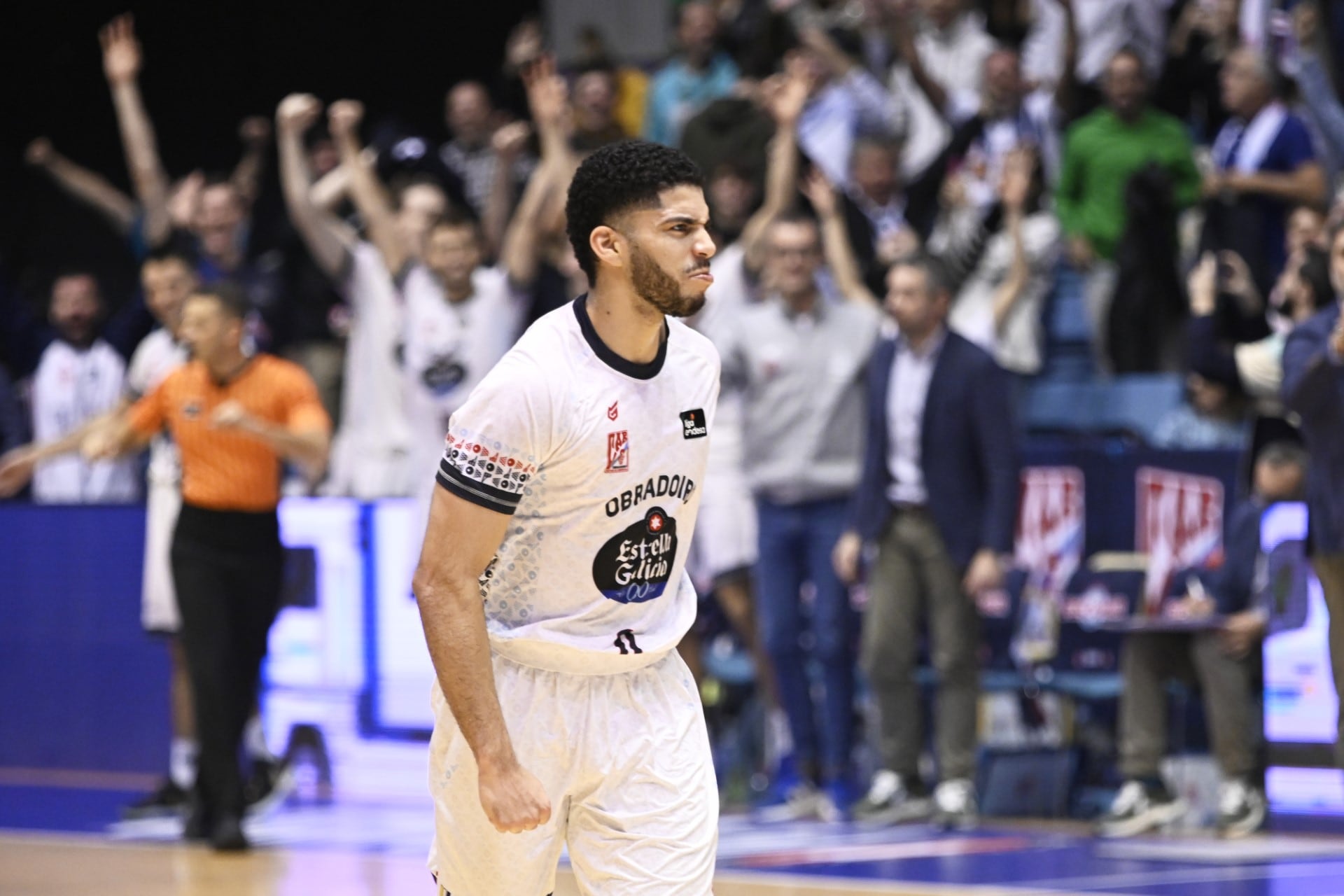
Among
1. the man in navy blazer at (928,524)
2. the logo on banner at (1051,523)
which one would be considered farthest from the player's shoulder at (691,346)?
the logo on banner at (1051,523)

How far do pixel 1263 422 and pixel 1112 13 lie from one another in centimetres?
442

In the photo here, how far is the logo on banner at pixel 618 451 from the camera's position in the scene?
423 cm

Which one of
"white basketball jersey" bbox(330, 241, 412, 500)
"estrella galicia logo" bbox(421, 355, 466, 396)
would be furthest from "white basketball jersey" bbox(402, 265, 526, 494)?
"white basketball jersey" bbox(330, 241, 412, 500)

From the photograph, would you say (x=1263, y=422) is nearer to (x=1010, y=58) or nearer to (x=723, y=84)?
(x=1010, y=58)

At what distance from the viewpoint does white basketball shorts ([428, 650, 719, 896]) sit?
4203mm

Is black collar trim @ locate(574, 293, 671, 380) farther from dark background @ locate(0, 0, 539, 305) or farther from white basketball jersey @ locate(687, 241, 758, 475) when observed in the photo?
dark background @ locate(0, 0, 539, 305)

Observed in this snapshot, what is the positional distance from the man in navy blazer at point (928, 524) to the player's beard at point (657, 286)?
5.06m

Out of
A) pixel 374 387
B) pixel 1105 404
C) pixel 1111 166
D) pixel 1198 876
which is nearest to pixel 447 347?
pixel 374 387

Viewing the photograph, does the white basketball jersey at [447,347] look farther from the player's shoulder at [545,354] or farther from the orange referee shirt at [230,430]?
the player's shoulder at [545,354]

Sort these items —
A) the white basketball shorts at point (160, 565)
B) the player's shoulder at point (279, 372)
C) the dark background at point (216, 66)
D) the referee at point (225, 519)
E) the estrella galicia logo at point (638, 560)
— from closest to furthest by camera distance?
the estrella galicia logo at point (638, 560) → the referee at point (225, 519) → the player's shoulder at point (279, 372) → the white basketball shorts at point (160, 565) → the dark background at point (216, 66)

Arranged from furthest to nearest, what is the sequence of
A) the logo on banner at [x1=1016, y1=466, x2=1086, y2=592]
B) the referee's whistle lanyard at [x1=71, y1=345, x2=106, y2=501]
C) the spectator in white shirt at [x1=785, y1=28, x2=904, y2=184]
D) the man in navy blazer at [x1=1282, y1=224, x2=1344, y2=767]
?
the spectator in white shirt at [x1=785, y1=28, x2=904, y2=184]
the referee's whistle lanyard at [x1=71, y1=345, x2=106, y2=501]
the logo on banner at [x1=1016, y1=466, x2=1086, y2=592]
the man in navy blazer at [x1=1282, y1=224, x2=1344, y2=767]

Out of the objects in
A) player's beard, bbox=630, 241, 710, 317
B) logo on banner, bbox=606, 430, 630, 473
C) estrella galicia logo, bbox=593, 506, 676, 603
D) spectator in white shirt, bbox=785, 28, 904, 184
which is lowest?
estrella galicia logo, bbox=593, 506, 676, 603

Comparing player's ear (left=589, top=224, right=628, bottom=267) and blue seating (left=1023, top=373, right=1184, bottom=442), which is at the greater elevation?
blue seating (left=1023, top=373, right=1184, bottom=442)

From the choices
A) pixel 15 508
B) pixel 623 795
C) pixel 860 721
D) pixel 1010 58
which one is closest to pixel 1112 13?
pixel 1010 58
